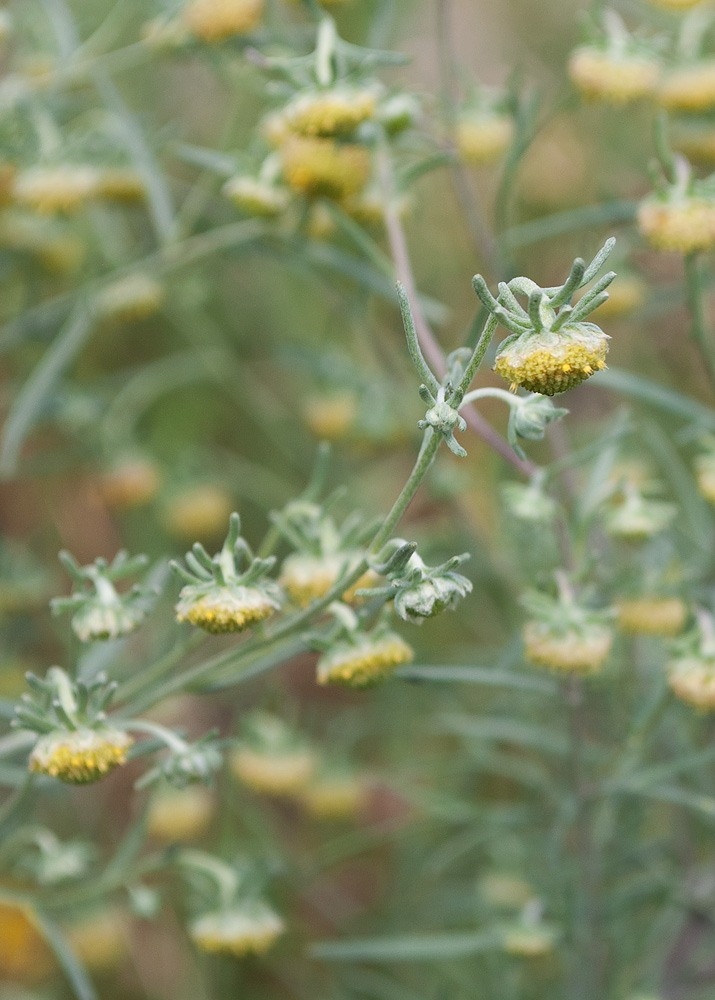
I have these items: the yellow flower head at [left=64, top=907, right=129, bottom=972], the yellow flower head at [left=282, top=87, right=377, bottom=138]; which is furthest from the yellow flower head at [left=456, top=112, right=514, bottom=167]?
the yellow flower head at [left=64, top=907, right=129, bottom=972]

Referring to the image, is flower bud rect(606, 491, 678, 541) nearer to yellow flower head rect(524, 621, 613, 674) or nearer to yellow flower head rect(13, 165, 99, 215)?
yellow flower head rect(524, 621, 613, 674)

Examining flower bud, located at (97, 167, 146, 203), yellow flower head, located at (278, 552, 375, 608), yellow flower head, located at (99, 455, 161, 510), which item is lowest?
yellow flower head, located at (278, 552, 375, 608)

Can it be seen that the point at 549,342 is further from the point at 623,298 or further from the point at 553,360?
the point at 623,298

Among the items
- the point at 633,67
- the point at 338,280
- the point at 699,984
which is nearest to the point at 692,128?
the point at 633,67

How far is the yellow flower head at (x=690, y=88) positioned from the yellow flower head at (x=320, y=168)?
1.31 ft

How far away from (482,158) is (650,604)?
0.60m

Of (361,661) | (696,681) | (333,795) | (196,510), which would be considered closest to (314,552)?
(361,661)

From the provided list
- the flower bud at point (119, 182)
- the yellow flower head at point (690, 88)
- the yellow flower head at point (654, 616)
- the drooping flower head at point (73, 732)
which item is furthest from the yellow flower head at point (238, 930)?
the yellow flower head at point (690, 88)

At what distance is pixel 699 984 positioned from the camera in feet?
4.16

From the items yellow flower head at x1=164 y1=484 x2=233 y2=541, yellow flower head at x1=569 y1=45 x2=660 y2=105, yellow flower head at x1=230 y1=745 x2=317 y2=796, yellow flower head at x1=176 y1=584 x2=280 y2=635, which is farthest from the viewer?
yellow flower head at x1=164 y1=484 x2=233 y2=541

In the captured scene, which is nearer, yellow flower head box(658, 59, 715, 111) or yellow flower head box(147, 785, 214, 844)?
yellow flower head box(658, 59, 715, 111)

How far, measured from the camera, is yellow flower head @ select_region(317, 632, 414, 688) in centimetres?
83

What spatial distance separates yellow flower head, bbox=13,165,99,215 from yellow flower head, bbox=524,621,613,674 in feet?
2.45

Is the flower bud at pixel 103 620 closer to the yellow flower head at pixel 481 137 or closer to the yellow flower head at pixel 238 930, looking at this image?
the yellow flower head at pixel 238 930
